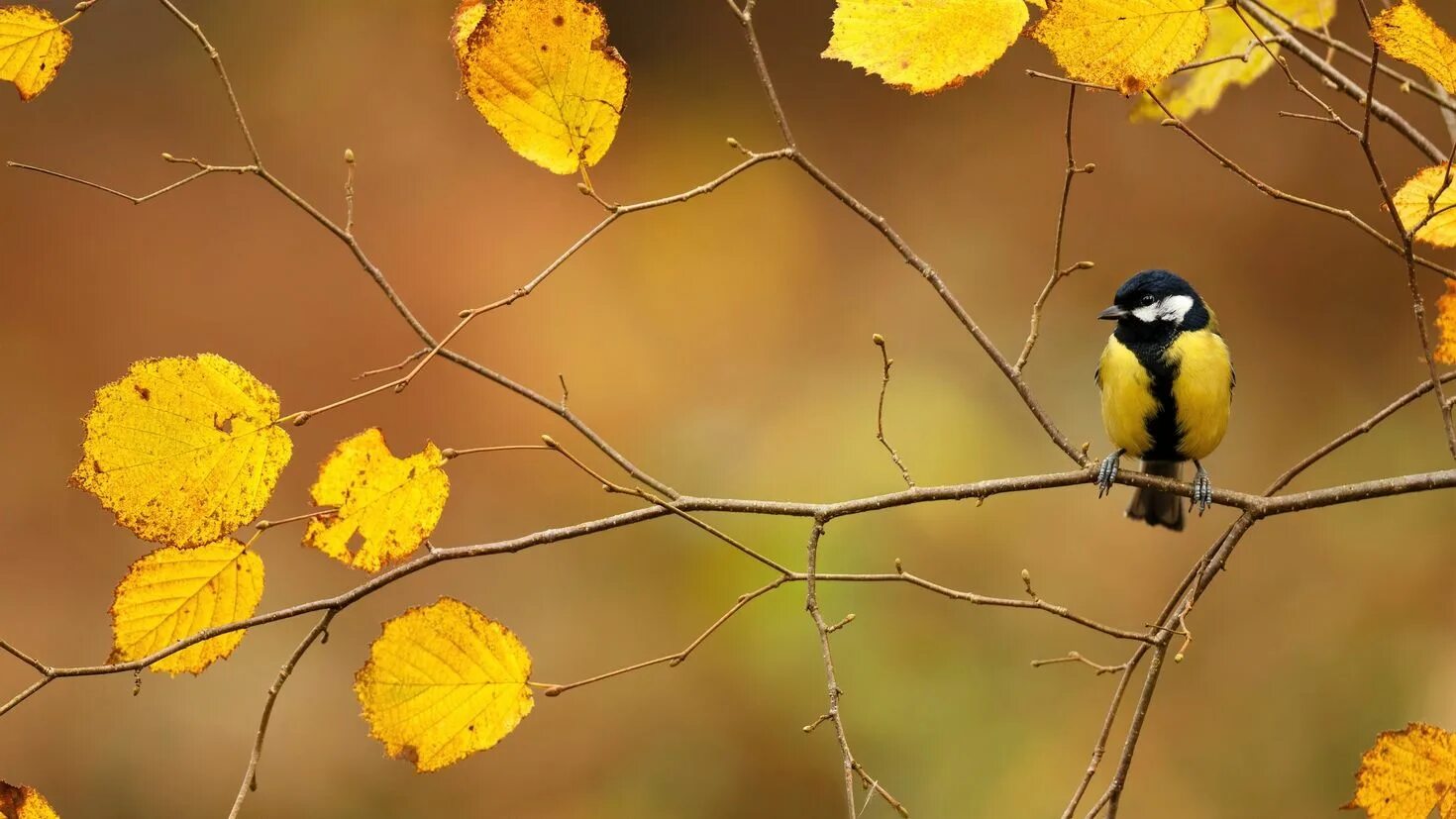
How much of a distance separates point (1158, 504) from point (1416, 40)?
1557 millimetres

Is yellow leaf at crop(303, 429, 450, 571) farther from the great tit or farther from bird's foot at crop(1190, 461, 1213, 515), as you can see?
the great tit

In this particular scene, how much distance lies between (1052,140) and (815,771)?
3.30 m

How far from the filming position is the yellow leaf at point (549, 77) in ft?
3.46

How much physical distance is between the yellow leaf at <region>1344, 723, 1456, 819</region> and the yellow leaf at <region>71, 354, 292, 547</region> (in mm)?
968

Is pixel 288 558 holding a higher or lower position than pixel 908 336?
lower

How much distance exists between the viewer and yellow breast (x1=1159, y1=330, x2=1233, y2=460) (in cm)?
204

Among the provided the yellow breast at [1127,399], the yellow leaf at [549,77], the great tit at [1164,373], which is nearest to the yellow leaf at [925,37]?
the yellow leaf at [549,77]

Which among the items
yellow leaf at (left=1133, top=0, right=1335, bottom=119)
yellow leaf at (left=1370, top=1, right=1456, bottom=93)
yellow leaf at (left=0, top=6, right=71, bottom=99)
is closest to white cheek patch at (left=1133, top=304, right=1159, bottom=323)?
yellow leaf at (left=1133, top=0, right=1335, bottom=119)

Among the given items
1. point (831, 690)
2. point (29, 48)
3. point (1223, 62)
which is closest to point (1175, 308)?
point (1223, 62)

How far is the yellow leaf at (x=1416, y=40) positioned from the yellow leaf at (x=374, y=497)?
866 mm

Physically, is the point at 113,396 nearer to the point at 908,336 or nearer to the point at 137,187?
the point at 908,336

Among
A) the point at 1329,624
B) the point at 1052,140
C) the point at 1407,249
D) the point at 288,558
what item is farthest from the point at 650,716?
the point at 1407,249

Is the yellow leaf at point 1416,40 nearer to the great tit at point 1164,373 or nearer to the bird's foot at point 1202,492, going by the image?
the bird's foot at point 1202,492

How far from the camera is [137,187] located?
18.5 ft
